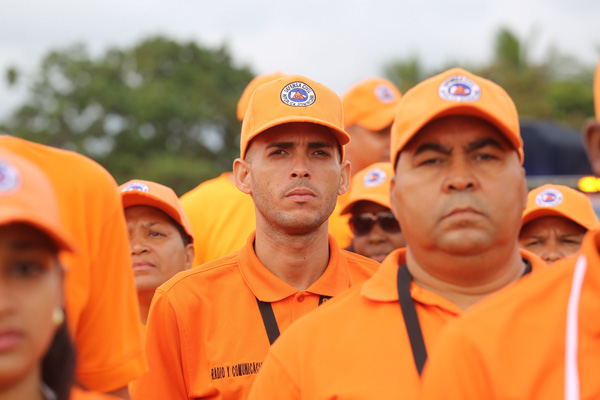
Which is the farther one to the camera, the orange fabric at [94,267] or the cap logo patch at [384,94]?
the cap logo patch at [384,94]

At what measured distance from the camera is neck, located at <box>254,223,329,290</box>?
403 centimetres

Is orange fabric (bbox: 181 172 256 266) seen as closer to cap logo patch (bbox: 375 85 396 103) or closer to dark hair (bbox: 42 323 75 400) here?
cap logo patch (bbox: 375 85 396 103)

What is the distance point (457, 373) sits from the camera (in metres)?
2.11

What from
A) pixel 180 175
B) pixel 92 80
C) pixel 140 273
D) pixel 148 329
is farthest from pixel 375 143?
pixel 92 80

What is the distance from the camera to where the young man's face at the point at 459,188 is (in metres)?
2.83

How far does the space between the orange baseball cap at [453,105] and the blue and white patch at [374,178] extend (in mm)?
2570

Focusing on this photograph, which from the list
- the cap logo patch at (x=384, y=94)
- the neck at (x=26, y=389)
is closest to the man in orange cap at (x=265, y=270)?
the neck at (x=26, y=389)

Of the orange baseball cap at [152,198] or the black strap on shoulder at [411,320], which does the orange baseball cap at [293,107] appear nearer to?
the orange baseball cap at [152,198]

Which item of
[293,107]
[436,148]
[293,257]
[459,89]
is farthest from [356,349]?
[293,107]

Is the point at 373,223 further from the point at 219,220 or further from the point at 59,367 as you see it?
the point at 59,367

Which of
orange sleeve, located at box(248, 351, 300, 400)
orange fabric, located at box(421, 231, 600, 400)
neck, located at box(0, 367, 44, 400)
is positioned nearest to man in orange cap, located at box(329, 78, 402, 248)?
orange sleeve, located at box(248, 351, 300, 400)

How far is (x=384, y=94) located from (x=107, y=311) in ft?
16.6

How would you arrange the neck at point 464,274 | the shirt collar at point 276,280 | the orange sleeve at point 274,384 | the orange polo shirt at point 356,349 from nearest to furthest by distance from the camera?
the orange polo shirt at point 356,349 < the orange sleeve at point 274,384 < the neck at point 464,274 < the shirt collar at point 276,280

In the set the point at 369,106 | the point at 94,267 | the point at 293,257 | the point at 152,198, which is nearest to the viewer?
the point at 94,267
